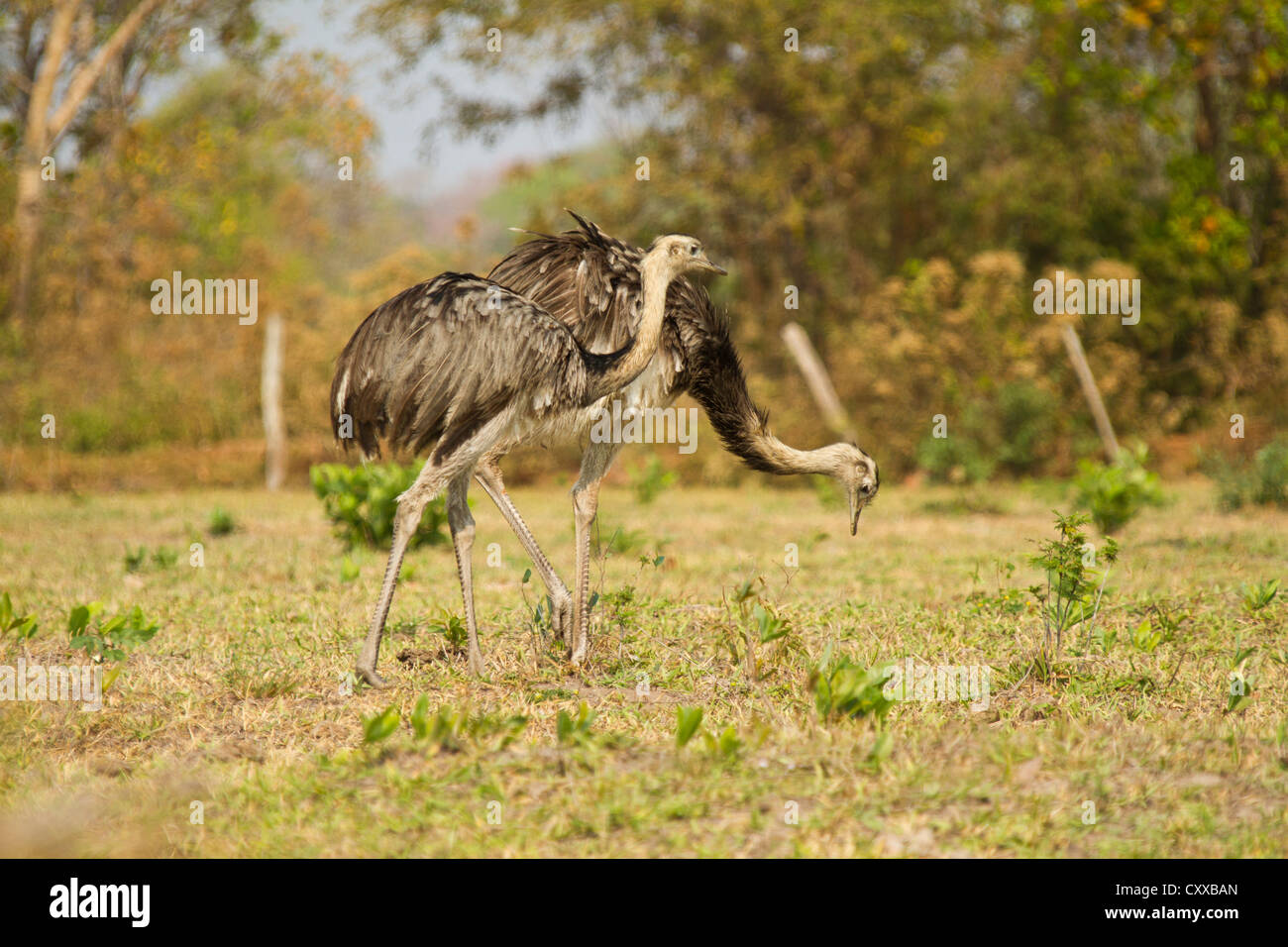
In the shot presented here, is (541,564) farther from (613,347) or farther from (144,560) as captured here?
(144,560)

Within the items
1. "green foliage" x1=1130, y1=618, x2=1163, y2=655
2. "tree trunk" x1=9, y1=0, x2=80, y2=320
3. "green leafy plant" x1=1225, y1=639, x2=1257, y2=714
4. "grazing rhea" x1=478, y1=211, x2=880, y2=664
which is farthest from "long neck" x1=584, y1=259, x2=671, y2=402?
"tree trunk" x1=9, y1=0, x2=80, y2=320

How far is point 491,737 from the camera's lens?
4.42 m

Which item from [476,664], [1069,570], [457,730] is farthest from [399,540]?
[1069,570]

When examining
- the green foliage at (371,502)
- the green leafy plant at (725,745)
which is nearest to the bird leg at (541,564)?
the green leafy plant at (725,745)

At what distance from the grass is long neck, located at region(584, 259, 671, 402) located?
91 centimetres

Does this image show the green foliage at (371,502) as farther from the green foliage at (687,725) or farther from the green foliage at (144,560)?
the green foliage at (687,725)

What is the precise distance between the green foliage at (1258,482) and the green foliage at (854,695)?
24.2ft

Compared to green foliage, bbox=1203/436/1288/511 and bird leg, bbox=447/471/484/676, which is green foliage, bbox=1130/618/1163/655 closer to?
bird leg, bbox=447/471/484/676

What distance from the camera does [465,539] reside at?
5.67 meters

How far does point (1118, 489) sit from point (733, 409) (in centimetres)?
408

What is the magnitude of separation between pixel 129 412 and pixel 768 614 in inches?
476

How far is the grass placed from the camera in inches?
149

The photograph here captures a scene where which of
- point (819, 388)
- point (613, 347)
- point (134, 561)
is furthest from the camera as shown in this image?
point (819, 388)
